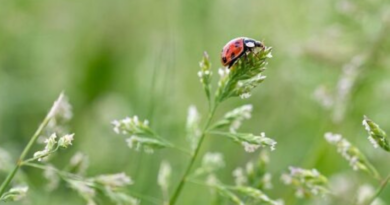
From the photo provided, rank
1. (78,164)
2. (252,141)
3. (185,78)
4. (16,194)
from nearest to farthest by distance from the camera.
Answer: (16,194) < (252,141) < (78,164) < (185,78)

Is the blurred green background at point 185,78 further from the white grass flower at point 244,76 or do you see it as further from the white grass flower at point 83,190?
the white grass flower at point 244,76

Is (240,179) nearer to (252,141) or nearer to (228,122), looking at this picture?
(228,122)

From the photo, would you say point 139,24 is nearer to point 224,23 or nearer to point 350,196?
point 224,23

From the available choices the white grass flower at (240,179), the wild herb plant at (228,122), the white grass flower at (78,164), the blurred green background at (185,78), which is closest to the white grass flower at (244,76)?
the wild herb plant at (228,122)

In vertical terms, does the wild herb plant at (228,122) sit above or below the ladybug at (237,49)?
below

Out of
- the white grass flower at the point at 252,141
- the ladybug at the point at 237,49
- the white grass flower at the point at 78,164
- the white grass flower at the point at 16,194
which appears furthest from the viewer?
the white grass flower at the point at 78,164

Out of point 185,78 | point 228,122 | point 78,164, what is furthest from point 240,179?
point 185,78

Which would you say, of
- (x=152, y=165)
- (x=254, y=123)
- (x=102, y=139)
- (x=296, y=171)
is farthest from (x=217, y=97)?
(x=254, y=123)
